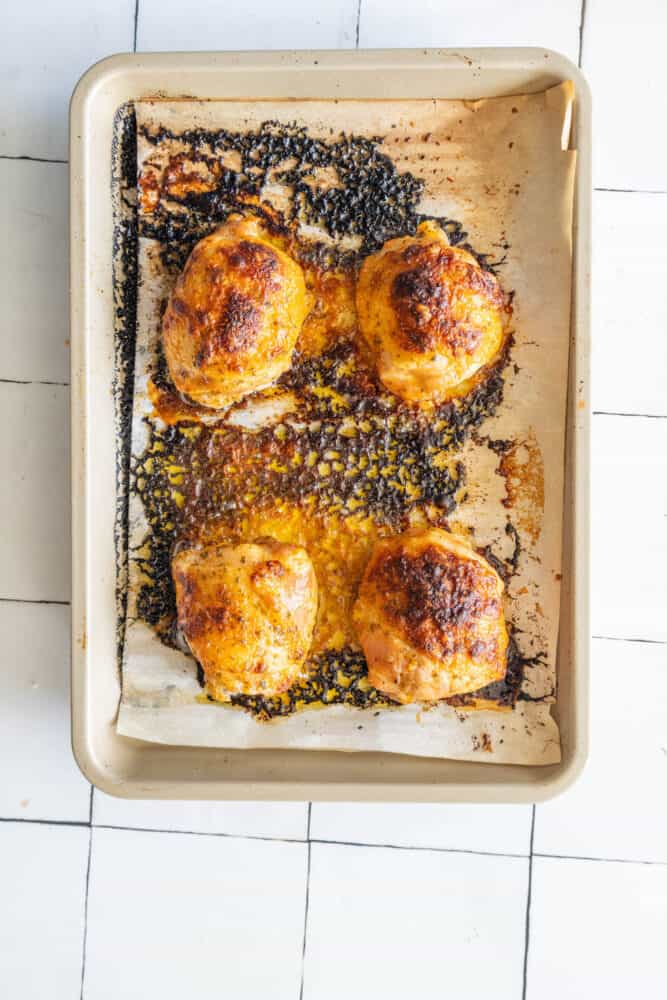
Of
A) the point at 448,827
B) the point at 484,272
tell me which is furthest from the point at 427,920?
the point at 484,272

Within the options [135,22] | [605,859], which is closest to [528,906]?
[605,859]

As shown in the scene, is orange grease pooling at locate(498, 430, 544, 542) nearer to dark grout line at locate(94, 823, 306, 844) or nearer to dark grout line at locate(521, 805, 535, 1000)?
dark grout line at locate(521, 805, 535, 1000)

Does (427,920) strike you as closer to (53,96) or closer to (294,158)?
(294,158)

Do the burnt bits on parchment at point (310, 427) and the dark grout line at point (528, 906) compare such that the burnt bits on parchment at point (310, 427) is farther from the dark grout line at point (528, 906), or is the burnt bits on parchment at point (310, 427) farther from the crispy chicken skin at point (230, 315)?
the dark grout line at point (528, 906)

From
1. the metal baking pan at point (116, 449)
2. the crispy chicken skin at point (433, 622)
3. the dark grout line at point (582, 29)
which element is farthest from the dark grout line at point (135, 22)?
the crispy chicken skin at point (433, 622)

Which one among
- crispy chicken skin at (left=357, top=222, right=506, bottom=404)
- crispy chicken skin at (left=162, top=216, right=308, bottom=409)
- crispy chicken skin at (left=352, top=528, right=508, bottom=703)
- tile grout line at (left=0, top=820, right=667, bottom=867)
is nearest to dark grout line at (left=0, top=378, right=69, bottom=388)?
crispy chicken skin at (left=162, top=216, right=308, bottom=409)

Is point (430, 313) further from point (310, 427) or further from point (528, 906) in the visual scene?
point (528, 906)
